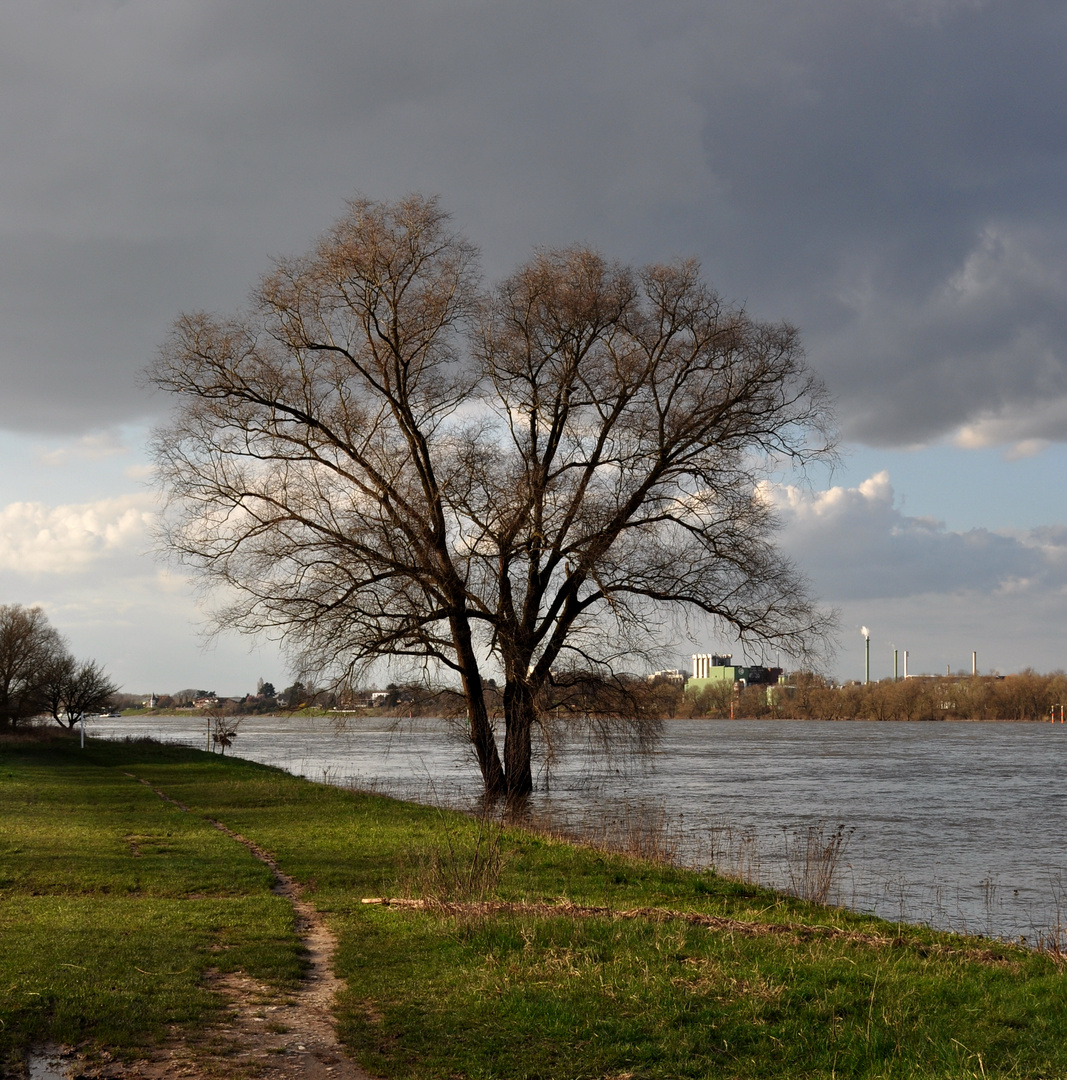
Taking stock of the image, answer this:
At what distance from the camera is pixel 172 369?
73.0ft

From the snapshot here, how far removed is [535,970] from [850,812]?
21.0 metres

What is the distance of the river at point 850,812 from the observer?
Result: 15.3 meters

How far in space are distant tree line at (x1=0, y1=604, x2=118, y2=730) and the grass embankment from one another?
53.4 metres

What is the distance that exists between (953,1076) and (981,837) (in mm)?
17952

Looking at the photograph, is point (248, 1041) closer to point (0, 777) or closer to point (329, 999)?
point (329, 999)

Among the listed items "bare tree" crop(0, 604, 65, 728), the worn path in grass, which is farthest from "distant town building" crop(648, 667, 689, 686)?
"bare tree" crop(0, 604, 65, 728)

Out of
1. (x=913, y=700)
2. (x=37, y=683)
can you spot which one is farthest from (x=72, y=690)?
(x=913, y=700)

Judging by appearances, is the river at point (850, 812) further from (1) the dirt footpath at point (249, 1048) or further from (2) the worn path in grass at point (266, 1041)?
(1) the dirt footpath at point (249, 1048)

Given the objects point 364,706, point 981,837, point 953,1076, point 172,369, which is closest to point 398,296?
point 172,369

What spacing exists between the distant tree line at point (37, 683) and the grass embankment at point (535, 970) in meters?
53.4

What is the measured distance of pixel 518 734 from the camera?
2269cm

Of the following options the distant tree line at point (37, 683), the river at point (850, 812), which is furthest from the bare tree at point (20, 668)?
the river at point (850, 812)

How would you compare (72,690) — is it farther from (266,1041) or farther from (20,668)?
(266,1041)

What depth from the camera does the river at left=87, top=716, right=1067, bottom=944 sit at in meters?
15.3
